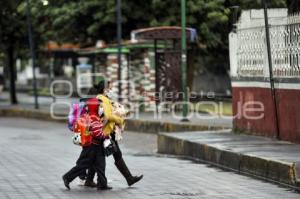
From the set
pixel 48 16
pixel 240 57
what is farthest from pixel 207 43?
pixel 240 57

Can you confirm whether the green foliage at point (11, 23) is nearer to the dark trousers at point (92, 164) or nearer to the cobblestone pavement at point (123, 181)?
the cobblestone pavement at point (123, 181)

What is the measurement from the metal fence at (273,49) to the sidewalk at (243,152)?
1.45 m

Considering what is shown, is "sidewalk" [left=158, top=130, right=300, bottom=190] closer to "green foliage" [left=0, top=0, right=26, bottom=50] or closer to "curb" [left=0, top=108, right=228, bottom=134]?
"curb" [left=0, top=108, right=228, bottom=134]

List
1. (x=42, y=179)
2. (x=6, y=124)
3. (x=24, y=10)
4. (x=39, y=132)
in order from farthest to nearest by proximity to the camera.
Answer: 1. (x=24, y=10)
2. (x=6, y=124)
3. (x=39, y=132)
4. (x=42, y=179)

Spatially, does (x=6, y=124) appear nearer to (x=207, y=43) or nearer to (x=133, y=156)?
(x=207, y=43)

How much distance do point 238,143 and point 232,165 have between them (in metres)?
1.63

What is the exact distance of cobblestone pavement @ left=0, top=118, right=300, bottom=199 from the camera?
11.4m

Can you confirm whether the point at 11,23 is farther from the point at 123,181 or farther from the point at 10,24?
the point at 123,181

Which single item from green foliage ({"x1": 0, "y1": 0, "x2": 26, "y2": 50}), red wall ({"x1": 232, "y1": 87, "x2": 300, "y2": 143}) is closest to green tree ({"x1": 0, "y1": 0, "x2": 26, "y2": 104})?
green foliage ({"x1": 0, "y1": 0, "x2": 26, "y2": 50})

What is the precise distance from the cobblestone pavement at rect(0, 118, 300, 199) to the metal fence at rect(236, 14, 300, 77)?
2620 mm

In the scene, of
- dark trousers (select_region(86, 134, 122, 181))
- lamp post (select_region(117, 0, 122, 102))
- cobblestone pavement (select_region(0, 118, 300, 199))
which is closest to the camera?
cobblestone pavement (select_region(0, 118, 300, 199))

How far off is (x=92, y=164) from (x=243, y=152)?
352 centimetres

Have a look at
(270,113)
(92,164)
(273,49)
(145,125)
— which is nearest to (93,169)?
(92,164)

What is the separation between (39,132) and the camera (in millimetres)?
25703
